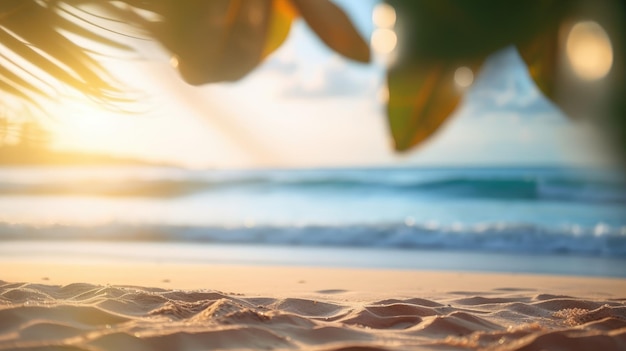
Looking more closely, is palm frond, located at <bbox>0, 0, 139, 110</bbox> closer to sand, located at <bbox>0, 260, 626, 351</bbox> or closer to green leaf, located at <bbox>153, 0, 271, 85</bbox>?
green leaf, located at <bbox>153, 0, 271, 85</bbox>

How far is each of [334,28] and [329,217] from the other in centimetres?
409

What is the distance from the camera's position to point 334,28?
4.99 ft

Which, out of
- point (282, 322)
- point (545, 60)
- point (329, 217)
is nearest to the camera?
point (545, 60)

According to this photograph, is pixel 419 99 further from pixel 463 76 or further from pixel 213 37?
pixel 213 37

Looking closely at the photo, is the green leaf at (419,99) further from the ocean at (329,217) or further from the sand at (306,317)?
the ocean at (329,217)

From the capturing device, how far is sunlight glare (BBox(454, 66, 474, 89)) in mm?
1292

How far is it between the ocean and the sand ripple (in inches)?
55.2

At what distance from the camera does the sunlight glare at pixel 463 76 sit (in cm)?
129

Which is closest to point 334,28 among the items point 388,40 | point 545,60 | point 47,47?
point 388,40

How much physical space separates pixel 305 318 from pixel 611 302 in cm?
98

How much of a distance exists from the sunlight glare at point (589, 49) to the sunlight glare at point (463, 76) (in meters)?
0.23

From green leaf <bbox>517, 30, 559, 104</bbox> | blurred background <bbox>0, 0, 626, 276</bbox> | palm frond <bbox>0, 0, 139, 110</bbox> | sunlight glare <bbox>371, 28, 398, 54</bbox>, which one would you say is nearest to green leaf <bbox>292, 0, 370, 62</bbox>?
sunlight glare <bbox>371, 28, 398, 54</bbox>

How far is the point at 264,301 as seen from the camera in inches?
75.9

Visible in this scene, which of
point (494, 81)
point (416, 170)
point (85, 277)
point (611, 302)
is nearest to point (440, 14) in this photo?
point (611, 302)
